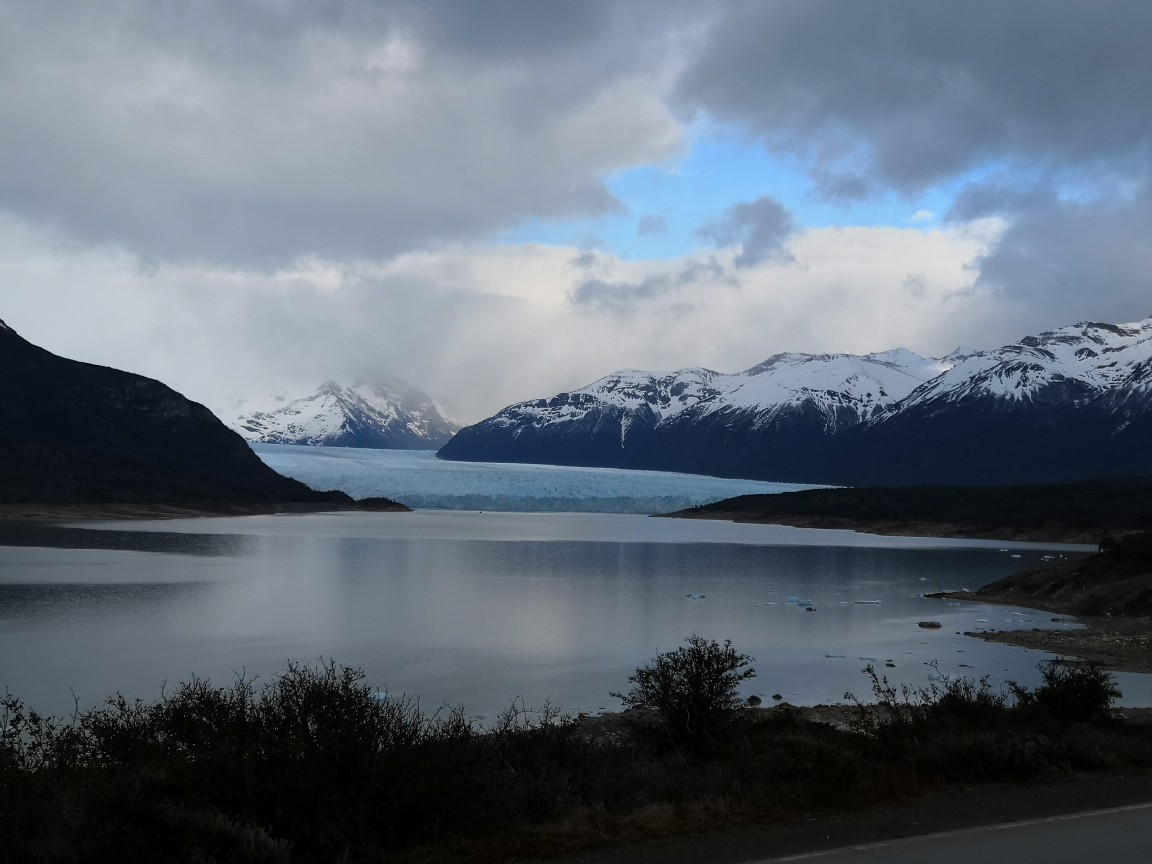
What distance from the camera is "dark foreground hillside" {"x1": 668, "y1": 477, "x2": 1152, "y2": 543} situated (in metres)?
78.8

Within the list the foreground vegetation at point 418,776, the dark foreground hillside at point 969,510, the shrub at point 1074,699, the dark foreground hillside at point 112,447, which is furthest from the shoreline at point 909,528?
the foreground vegetation at point 418,776

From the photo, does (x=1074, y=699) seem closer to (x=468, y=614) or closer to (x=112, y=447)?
(x=468, y=614)

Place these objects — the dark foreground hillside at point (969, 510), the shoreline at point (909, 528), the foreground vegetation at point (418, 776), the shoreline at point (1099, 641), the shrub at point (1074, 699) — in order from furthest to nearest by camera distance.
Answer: the dark foreground hillside at point (969, 510) → the shoreline at point (909, 528) → the shoreline at point (1099, 641) → the shrub at point (1074, 699) → the foreground vegetation at point (418, 776)

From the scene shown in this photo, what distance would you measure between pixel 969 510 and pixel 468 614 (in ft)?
236

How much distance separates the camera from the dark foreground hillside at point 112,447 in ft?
270

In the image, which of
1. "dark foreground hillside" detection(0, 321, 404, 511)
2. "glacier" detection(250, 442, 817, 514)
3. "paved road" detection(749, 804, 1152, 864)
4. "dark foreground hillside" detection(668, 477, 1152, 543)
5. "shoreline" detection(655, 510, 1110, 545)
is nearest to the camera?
"paved road" detection(749, 804, 1152, 864)

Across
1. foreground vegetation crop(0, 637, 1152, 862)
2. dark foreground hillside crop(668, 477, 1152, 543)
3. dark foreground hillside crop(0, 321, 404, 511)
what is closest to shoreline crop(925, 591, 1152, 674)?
foreground vegetation crop(0, 637, 1152, 862)

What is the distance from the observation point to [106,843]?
6246mm

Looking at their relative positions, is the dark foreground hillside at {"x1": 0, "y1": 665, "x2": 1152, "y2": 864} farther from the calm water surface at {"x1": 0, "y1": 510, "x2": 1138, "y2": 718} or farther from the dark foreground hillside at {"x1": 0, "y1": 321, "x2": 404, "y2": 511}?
A: the dark foreground hillside at {"x1": 0, "y1": 321, "x2": 404, "y2": 511}

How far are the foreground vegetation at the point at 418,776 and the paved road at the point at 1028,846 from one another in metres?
1.45

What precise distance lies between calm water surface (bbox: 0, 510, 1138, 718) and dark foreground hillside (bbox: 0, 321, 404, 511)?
79.9ft

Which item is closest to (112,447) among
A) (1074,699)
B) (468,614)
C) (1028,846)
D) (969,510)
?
(969,510)

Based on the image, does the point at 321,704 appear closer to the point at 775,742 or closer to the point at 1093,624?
the point at 775,742

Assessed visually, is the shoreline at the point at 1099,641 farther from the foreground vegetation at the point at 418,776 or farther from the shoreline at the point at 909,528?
the shoreline at the point at 909,528
